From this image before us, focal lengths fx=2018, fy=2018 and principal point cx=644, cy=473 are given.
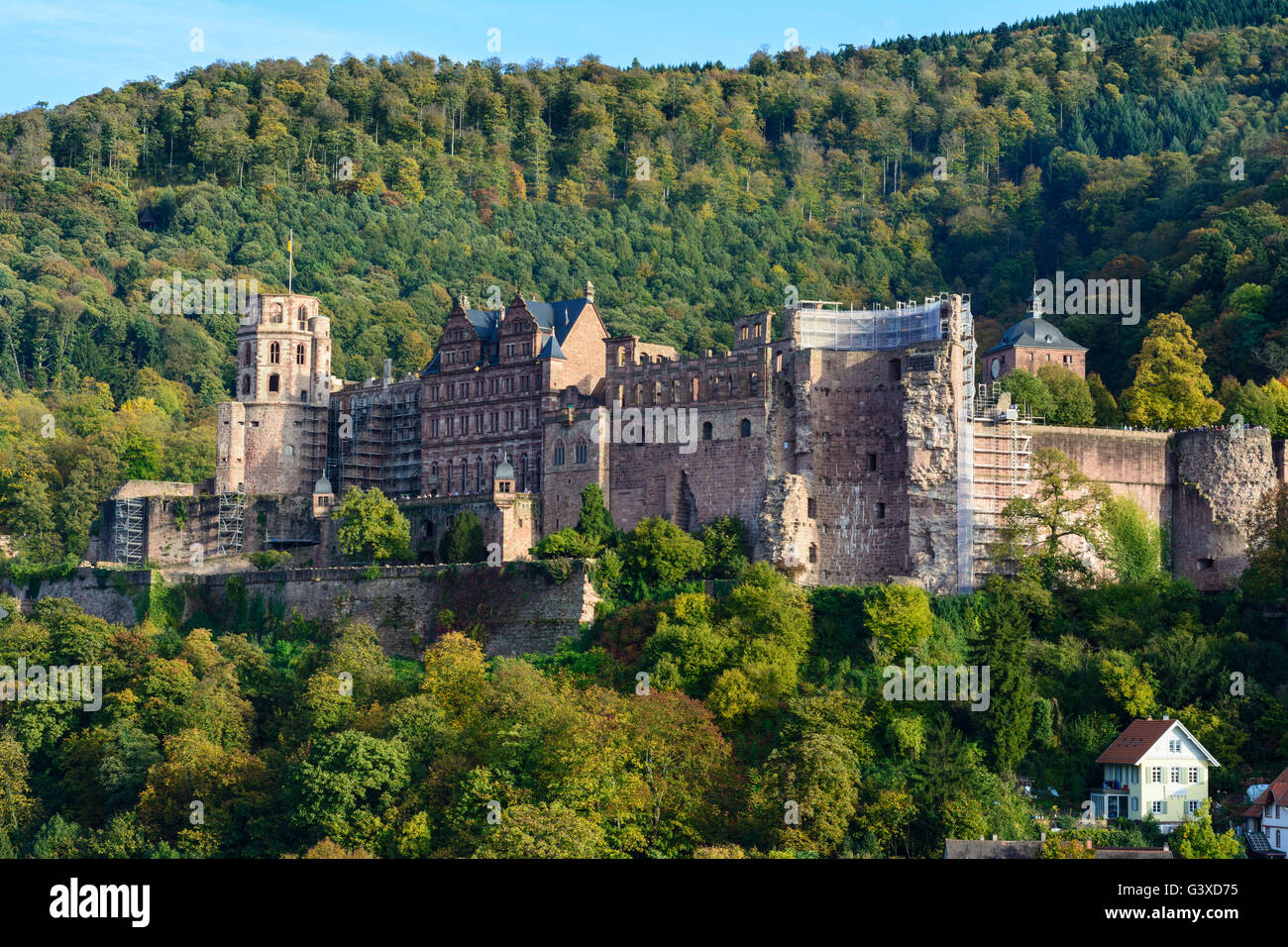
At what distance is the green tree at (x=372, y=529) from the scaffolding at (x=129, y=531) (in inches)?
499

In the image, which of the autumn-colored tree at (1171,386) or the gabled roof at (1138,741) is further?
the autumn-colored tree at (1171,386)

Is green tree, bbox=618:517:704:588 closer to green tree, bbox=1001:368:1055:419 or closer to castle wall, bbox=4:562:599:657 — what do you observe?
castle wall, bbox=4:562:599:657

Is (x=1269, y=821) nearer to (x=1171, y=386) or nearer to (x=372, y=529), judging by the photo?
(x=1171, y=386)

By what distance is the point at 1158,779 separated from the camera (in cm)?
6200

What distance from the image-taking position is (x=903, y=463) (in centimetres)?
7331

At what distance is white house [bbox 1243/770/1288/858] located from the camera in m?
58.4

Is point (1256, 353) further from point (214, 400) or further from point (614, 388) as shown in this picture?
point (214, 400)

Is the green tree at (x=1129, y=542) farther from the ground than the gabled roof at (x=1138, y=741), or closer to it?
farther from the ground

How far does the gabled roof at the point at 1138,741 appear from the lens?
62375 mm

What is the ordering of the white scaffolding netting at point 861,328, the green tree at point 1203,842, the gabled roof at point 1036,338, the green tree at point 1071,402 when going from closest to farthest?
the green tree at point 1203,842
the white scaffolding netting at point 861,328
the green tree at point 1071,402
the gabled roof at point 1036,338
